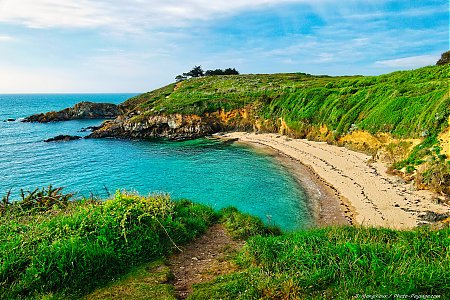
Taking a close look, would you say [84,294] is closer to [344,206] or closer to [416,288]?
[416,288]

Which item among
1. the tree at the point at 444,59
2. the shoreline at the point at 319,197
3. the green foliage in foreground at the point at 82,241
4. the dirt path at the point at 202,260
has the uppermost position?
the tree at the point at 444,59

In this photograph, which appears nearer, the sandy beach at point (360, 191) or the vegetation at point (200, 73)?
the sandy beach at point (360, 191)

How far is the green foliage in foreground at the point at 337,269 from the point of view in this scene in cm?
549

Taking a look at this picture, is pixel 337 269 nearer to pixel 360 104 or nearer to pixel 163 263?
pixel 163 263

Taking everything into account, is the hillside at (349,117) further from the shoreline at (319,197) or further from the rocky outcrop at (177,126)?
the shoreline at (319,197)

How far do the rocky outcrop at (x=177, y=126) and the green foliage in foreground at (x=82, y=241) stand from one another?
4242 cm

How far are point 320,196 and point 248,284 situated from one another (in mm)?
18353

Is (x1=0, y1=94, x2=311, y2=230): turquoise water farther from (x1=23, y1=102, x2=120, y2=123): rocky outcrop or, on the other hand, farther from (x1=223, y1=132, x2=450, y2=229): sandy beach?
(x1=23, y1=102, x2=120, y2=123): rocky outcrop

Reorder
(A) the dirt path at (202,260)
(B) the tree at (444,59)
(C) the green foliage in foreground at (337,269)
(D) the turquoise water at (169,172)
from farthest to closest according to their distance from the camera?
(B) the tree at (444,59)
(D) the turquoise water at (169,172)
(A) the dirt path at (202,260)
(C) the green foliage in foreground at (337,269)

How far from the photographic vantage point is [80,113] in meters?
86.1

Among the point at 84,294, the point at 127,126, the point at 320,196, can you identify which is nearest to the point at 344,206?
the point at 320,196

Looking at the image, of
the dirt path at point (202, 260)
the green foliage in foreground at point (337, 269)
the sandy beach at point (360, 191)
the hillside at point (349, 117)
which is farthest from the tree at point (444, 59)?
the dirt path at point (202, 260)

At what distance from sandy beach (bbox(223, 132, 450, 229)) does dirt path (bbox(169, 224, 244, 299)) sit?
245 inches

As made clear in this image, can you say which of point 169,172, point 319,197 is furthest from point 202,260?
point 169,172
